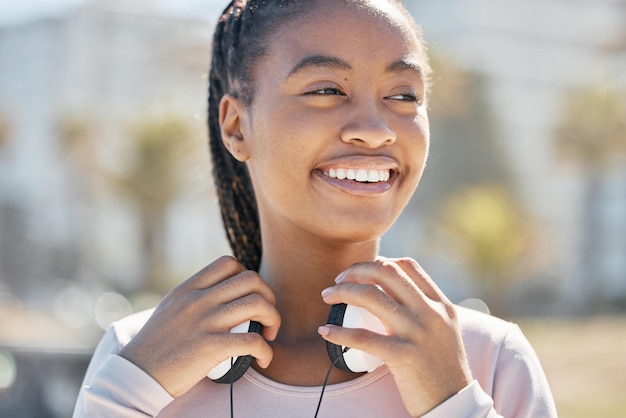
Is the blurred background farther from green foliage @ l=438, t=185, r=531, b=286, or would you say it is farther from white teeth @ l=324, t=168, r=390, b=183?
white teeth @ l=324, t=168, r=390, b=183

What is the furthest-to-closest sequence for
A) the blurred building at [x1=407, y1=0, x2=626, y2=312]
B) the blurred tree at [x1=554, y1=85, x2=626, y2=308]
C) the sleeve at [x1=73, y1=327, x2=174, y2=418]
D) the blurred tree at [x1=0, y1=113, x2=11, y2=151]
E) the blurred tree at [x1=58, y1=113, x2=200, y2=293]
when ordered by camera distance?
the blurred building at [x1=407, y1=0, x2=626, y2=312] → the blurred tree at [x1=0, y1=113, x2=11, y2=151] → the blurred tree at [x1=554, y1=85, x2=626, y2=308] → the blurred tree at [x1=58, y1=113, x2=200, y2=293] → the sleeve at [x1=73, y1=327, x2=174, y2=418]

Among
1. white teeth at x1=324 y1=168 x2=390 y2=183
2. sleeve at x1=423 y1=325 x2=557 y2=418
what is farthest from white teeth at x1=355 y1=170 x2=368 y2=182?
sleeve at x1=423 y1=325 x2=557 y2=418

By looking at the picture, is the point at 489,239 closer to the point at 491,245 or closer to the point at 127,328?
the point at 491,245

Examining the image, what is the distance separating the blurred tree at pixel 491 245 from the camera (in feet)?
91.5

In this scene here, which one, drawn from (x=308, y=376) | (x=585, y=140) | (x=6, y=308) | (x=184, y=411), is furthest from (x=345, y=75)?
(x=6, y=308)

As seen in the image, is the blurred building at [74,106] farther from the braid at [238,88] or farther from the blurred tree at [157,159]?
the braid at [238,88]

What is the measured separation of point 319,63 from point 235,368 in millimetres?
705

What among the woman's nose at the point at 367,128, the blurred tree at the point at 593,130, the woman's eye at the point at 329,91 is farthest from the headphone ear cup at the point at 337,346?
the blurred tree at the point at 593,130

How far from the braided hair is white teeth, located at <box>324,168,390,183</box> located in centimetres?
34

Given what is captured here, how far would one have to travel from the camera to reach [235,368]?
2.16 meters

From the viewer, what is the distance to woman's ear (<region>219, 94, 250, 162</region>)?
241 centimetres

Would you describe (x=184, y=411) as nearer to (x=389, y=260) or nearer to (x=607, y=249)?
(x=389, y=260)

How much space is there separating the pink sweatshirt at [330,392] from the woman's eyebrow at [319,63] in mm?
663

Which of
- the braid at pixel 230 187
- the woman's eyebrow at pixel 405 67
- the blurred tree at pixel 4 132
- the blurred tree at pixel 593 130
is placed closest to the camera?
the woman's eyebrow at pixel 405 67
